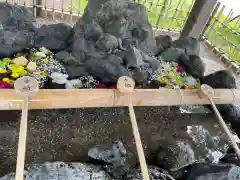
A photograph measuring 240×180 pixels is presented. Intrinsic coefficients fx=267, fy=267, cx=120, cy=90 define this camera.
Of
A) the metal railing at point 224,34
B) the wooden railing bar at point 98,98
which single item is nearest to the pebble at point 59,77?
the wooden railing bar at point 98,98

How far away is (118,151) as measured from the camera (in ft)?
7.11

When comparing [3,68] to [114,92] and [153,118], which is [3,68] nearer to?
[114,92]

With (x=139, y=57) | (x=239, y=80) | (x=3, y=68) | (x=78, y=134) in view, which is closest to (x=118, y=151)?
(x=78, y=134)

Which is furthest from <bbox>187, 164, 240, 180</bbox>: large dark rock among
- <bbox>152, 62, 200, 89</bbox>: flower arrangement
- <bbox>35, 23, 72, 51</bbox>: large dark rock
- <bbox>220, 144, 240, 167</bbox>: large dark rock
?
<bbox>35, 23, 72, 51</bbox>: large dark rock

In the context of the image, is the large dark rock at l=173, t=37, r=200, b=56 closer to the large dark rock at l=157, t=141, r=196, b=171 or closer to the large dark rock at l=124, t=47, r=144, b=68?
the large dark rock at l=124, t=47, r=144, b=68

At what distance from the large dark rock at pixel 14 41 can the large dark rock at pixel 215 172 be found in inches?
84.9

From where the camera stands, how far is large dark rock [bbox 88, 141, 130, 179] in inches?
83.4

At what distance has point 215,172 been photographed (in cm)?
214

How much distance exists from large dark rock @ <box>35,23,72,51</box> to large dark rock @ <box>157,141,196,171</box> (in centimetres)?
167

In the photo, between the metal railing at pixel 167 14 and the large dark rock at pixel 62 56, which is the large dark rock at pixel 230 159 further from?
the metal railing at pixel 167 14

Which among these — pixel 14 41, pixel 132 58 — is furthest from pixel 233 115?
pixel 14 41

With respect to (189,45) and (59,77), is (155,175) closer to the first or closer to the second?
(59,77)

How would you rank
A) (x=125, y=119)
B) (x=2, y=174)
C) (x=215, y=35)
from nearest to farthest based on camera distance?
(x=2, y=174)
(x=125, y=119)
(x=215, y=35)

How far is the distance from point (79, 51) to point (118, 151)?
1224mm
